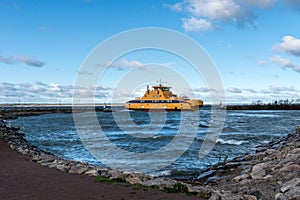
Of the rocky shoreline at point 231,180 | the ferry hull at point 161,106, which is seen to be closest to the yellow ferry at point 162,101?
the ferry hull at point 161,106

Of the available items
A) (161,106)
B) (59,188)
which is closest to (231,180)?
(59,188)

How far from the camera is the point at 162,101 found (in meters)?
80.4

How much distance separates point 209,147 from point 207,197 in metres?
10.6

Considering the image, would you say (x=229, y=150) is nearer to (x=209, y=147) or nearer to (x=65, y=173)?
(x=209, y=147)

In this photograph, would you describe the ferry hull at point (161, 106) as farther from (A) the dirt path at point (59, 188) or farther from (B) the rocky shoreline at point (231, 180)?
(A) the dirt path at point (59, 188)

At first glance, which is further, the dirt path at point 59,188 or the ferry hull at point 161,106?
the ferry hull at point 161,106

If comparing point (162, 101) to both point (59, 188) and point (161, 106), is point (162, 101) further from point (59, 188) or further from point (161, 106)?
point (59, 188)

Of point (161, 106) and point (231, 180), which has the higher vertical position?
point (161, 106)

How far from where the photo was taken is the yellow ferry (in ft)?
264

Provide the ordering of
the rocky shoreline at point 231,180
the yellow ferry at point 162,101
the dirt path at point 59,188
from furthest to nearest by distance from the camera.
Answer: the yellow ferry at point 162,101, the rocky shoreline at point 231,180, the dirt path at point 59,188

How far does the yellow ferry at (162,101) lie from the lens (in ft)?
264

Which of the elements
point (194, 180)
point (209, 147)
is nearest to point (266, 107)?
point (209, 147)

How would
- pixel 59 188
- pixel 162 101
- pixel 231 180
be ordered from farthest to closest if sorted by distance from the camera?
pixel 162 101 → pixel 231 180 → pixel 59 188

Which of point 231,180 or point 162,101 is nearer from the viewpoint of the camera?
point 231,180
